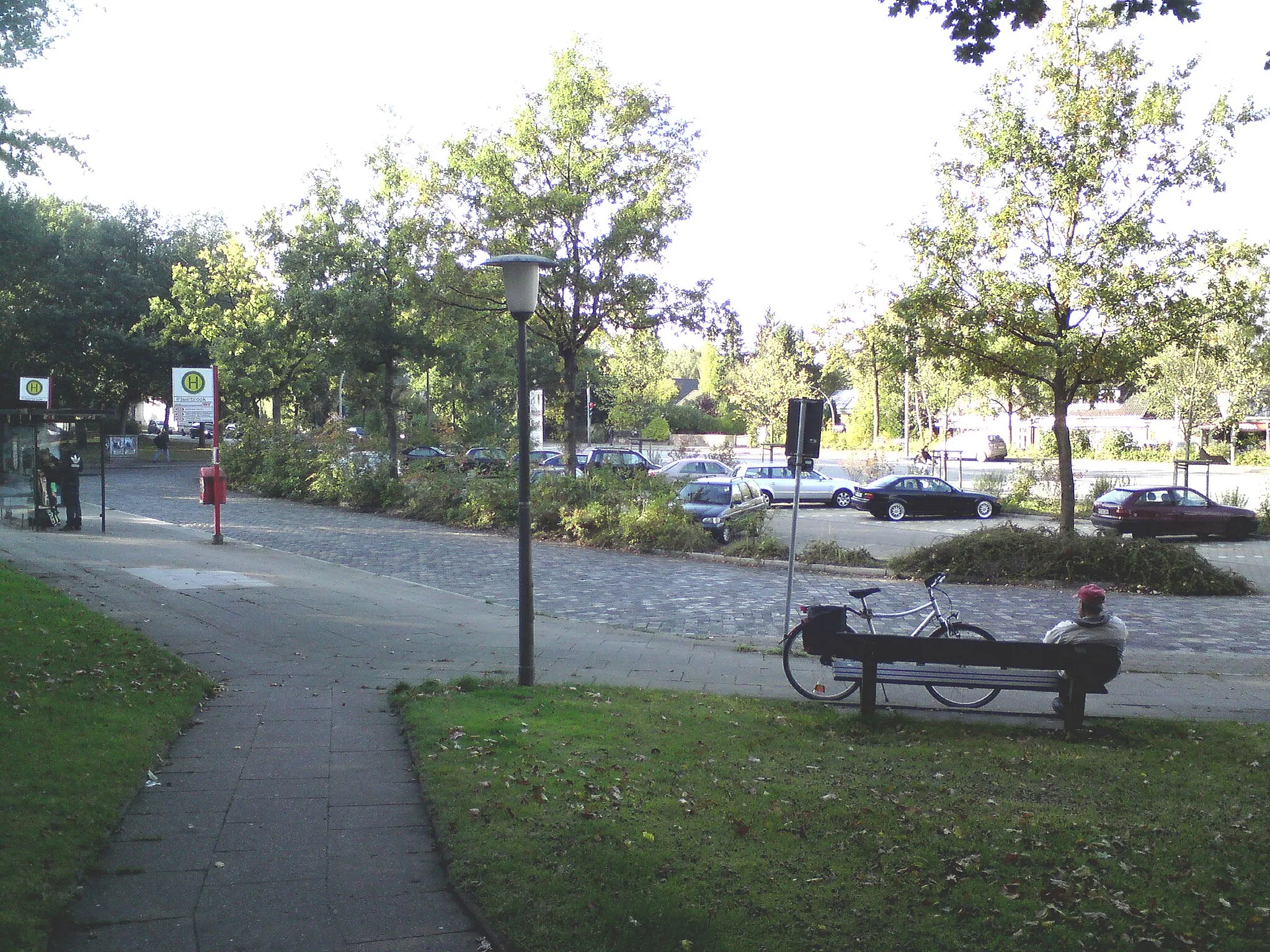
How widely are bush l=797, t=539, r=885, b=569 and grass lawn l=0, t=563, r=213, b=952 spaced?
12.6 m

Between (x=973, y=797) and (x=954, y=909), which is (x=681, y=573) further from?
(x=954, y=909)

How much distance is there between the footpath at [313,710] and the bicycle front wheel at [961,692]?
0.24 metres

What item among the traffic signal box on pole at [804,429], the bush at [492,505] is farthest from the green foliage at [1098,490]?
the traffic signal box on pole at [804,429]

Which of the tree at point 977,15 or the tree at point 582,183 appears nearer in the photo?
the tree at point 977,15

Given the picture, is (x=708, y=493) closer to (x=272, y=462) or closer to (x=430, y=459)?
(x=430, y=459)

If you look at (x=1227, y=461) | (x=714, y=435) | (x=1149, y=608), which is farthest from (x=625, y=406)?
(x=1149, y=608)

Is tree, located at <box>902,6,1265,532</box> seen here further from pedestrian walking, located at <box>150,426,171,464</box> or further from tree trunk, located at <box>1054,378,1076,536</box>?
pedestrian walking, located at <box>150,426,171,464</box>

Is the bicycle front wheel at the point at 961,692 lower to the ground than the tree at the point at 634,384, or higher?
lower

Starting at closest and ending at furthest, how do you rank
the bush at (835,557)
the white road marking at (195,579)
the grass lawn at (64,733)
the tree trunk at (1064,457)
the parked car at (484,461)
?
the grass lawn at (64,733) < the white road marking at (195,579) < the tree trunk at (1064,457) < the bush at (835,557) < the parked car at (484,461)

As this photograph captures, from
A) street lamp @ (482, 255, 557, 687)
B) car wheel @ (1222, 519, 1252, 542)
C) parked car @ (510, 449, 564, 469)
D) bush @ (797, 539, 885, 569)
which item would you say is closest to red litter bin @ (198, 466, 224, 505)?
bush @ (797, 539, 885, 569)

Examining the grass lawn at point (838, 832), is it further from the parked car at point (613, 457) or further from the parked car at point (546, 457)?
the parked car at point (546, 457)

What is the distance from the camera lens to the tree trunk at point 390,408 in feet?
96.6

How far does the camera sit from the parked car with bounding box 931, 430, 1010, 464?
64.9 metres

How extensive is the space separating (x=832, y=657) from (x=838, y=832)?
11.1 feet
